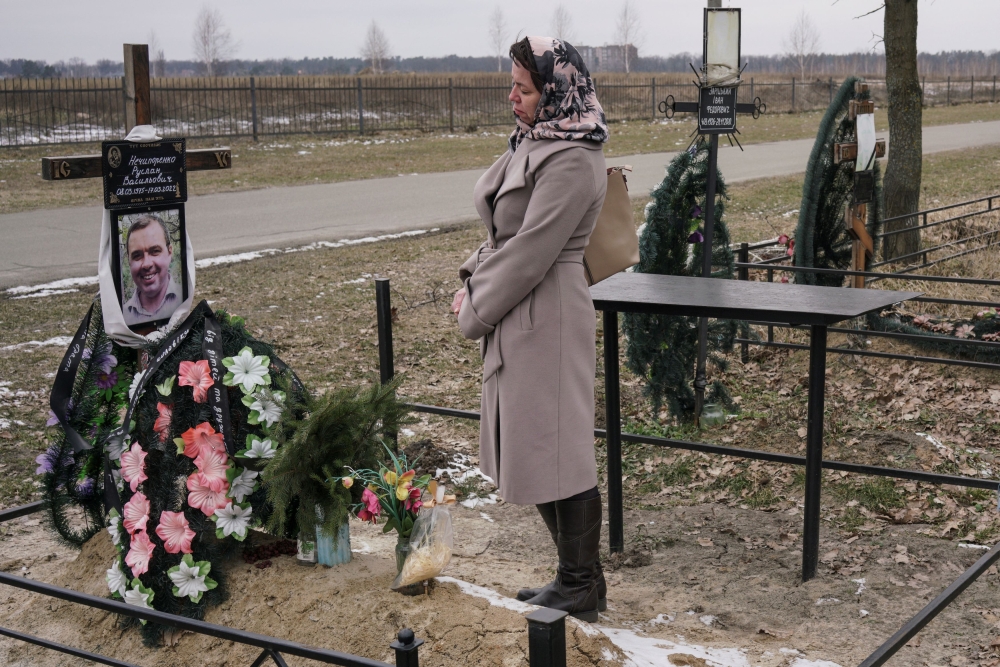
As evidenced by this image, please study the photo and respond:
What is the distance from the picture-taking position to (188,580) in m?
3.31

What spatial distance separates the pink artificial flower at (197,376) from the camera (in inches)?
132

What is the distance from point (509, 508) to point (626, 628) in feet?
5.17

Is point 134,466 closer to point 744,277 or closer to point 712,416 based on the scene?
point 712,416

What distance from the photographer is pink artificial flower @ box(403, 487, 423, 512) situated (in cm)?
330

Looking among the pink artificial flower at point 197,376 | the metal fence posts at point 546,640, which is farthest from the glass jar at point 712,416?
the metal fence posts at point 546,640

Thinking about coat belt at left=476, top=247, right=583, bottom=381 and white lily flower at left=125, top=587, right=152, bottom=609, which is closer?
coat belt at left=476, top=247, right=583, bottom=381

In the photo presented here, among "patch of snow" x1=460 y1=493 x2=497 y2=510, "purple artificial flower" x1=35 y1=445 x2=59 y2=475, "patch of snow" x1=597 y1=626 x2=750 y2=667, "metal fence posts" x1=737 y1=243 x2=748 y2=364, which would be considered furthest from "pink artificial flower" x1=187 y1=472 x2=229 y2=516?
"metal fence posts" x1=737 y1=243 x2=748 y2=364

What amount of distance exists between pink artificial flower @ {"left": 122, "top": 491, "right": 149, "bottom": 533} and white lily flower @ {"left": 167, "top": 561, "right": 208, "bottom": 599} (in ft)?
0.65

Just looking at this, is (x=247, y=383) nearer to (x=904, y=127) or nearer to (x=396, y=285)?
(x=396, y=285)

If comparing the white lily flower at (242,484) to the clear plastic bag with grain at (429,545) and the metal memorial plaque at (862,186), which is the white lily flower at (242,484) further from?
the metal memorial plaque at (862,186)

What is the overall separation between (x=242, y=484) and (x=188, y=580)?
0.35m

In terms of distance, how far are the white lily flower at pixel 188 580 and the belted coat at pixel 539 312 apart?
1037 mm

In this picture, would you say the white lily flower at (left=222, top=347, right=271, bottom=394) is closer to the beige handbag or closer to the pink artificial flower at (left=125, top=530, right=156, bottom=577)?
the pink artificial flower at (left=125, top=530, right=156, bottom=577)

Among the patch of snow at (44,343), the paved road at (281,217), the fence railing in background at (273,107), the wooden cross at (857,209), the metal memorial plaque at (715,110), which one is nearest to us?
the metal memorial plaque at (715,110)
